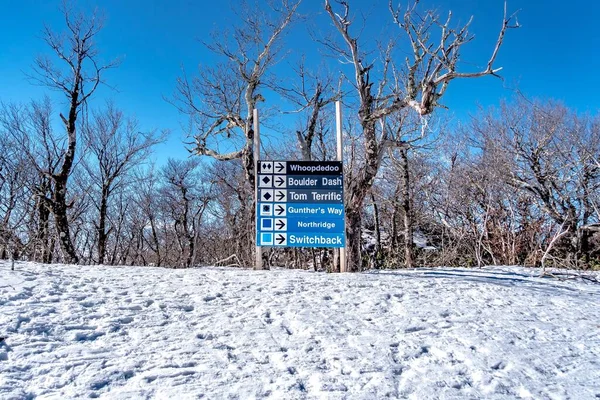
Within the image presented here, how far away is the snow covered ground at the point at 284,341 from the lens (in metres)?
2.35

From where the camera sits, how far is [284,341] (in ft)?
10.1

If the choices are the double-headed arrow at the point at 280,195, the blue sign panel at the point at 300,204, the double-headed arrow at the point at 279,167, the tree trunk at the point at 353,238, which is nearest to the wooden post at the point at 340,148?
the blue sign panel at the point at 300,204

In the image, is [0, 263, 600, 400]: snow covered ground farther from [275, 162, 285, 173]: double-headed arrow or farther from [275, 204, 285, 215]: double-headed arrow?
[275, 162, 285, 173]: double-headed arrow

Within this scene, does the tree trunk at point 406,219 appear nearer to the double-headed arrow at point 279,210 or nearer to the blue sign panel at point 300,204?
the blue sign panel at point 300,204

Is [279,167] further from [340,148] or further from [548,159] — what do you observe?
[548,159]

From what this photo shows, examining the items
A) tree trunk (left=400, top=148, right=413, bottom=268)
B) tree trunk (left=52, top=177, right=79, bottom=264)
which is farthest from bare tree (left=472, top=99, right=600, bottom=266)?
tree trunk (left=52, top=177, right=79, bottom=264)

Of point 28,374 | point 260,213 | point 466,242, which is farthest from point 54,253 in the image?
point 466,242

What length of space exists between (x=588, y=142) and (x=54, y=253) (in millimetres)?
20661

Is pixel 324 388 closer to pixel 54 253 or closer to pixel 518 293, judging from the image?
pixel 518 293

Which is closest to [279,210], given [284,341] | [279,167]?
[279,167]

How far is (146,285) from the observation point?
15.8ft

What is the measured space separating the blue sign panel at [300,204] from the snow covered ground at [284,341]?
1613 millimetres

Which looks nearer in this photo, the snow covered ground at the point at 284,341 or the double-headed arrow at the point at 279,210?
the snow covered ground at the point at 284,341

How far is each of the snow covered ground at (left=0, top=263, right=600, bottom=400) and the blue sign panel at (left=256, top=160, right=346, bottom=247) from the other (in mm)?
1613
